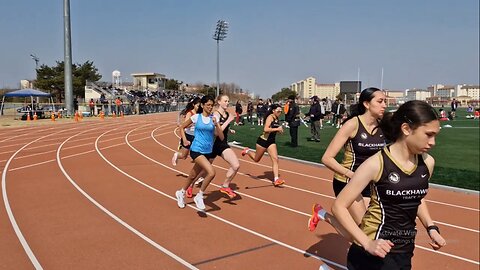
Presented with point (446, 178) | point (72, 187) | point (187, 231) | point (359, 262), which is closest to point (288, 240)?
point (187, 231)

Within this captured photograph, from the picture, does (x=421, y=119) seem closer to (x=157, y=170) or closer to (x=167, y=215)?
(x=167, y=215)

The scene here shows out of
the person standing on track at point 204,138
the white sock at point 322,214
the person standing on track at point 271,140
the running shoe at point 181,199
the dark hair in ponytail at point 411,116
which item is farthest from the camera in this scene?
the person standing on track at point 271,140

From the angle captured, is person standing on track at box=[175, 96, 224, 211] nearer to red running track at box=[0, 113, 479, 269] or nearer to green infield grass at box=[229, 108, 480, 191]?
red running track at box=[0, 113, 479, 269]

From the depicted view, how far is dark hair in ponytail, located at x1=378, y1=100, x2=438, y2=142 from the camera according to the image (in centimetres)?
205

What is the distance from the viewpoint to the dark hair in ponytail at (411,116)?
205 centimetres

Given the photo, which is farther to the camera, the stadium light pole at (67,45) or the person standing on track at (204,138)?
the stadium light pole at (67,45)

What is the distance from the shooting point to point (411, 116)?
2.09 metres

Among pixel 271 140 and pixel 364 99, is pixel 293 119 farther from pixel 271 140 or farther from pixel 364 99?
pixel 364 99

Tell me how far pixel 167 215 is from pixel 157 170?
3.83 meters

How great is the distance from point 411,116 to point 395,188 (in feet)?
1.31

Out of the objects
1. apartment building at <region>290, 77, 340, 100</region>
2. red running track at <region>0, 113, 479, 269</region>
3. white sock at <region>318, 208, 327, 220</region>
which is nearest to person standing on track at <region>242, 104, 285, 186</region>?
red running track at <region>0, 113, 479, 269</region>

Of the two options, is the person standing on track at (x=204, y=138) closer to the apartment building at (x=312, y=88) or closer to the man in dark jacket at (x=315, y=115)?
the man in dark jacket at (x=315, y=115)

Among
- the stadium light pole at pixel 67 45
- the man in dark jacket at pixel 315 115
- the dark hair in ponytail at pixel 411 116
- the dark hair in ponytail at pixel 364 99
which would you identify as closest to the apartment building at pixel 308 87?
the stadium light pole at pixel 67 45

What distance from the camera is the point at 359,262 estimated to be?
230cm
